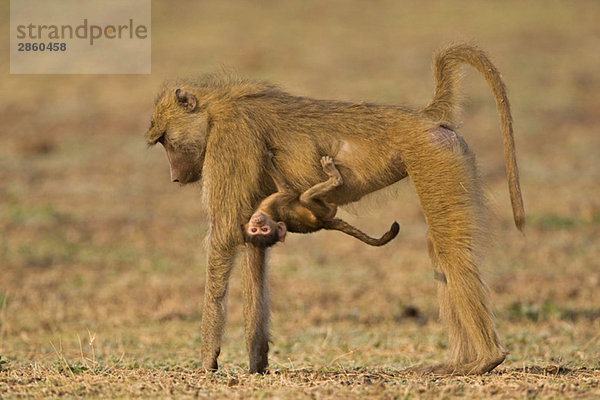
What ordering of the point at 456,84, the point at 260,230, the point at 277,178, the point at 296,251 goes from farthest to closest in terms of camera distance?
the point at 296,251 → the point at 456,84 → the point at 277,178 → the point at 260,230

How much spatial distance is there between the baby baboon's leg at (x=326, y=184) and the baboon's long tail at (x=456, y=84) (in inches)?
31.3

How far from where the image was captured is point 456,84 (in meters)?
5.85

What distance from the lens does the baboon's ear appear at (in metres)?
5.77

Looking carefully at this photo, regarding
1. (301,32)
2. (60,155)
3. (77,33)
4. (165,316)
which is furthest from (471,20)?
(165,316)

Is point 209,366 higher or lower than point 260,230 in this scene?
lower

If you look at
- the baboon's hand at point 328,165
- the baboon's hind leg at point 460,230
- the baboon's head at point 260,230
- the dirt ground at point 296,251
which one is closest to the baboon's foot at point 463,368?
the baboon's hind leg at point 460,230

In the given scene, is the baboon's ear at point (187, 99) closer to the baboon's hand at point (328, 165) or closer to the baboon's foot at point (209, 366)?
the baboon's hand at point (328, 165)

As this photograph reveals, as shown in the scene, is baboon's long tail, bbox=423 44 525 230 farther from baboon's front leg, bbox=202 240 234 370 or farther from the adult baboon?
baboon's front leg, bbox=202 240 234 370

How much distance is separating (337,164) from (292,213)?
1.42 feet

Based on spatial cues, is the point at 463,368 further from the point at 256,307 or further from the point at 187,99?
the point at 187,99

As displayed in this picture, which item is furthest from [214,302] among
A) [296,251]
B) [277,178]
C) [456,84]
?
[296,251]

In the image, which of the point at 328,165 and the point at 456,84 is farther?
the point at 456,84

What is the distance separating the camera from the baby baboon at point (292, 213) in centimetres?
539

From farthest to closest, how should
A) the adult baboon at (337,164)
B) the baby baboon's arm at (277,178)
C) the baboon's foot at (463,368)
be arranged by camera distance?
the baby baboon's arm at (277,178), the adult baboon at (337,164), the baboon's foot at (463,368)
